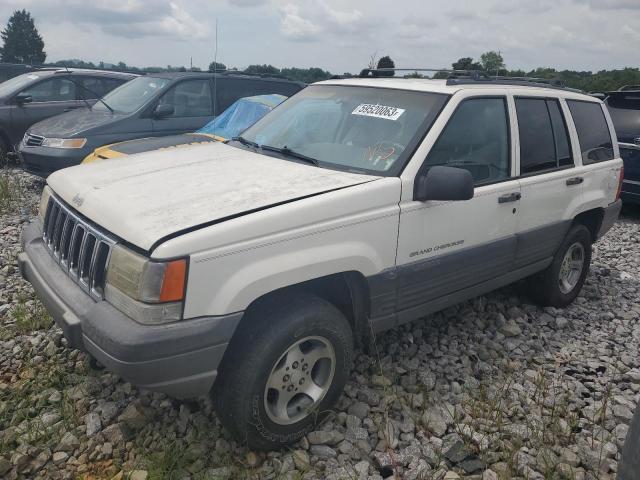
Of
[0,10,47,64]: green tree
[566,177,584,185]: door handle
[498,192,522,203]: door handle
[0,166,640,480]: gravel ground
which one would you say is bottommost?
[0,166,640,480]: gravel ground

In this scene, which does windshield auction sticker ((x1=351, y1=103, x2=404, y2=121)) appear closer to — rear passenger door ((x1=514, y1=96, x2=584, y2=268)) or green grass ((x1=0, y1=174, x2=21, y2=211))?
rear passenger door ((x1=514, y1=96, x2=584, y2=268))

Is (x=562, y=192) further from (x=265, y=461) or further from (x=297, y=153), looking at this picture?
(x=265, y=461)

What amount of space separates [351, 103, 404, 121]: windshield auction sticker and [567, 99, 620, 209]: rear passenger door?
1.88 m

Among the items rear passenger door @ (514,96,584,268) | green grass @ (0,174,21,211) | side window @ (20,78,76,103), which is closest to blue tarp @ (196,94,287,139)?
green grass @ (0,174,21,211)

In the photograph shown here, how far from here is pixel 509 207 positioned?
12.1 ft

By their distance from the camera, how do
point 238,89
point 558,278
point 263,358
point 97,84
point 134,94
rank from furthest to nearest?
point 97,84
point 238,89
point 134,94
point 558,278
point 263,358

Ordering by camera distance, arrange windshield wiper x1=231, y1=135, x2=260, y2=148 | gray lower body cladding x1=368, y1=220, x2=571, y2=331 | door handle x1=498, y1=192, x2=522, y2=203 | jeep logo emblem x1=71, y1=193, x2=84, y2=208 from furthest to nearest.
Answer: windshield wiper x1=231, y1=135, x2=260, y2=148 → door handle x1=498, y1=192, x2=522, y2=203 → gray lower body cladding x1=368, y1=220, x2=571, y2=331 → jeep logo emblem x1=71, y1=193, x2=84, y2=208

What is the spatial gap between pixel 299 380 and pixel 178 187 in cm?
123

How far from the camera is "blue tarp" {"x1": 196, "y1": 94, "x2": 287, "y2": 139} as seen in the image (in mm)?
7277

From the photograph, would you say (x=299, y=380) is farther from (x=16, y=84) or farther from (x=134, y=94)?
(x=16, y=84)

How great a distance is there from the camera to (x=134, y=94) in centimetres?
786

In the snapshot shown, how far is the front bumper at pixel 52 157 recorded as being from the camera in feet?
22.9

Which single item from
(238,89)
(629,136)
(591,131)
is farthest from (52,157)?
(629,136)

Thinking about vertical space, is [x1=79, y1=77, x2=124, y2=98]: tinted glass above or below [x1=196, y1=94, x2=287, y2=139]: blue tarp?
above
